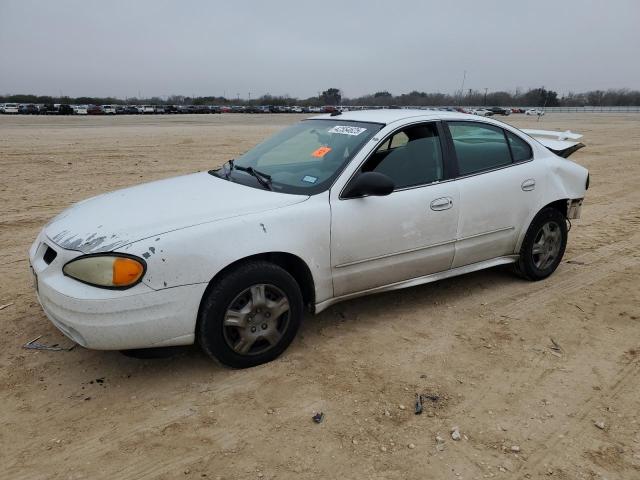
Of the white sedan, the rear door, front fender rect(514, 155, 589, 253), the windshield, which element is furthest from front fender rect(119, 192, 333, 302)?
front fender rect(514, 155, 589, 253)

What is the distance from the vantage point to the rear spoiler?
521cm

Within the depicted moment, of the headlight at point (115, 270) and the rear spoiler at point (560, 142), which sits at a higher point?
the rear spoiler at point (560, 142)

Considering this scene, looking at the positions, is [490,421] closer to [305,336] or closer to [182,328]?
[305,336]

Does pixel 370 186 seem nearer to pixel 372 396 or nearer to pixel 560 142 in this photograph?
pixel 372 396

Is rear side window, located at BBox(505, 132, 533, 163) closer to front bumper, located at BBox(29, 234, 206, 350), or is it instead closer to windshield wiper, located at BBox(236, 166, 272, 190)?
windshield wiper, located at BBox(236, 166, 272, 190)

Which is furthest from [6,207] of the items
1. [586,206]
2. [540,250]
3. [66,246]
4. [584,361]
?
[586,206]

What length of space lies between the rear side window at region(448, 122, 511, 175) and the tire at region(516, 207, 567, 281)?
0.67m

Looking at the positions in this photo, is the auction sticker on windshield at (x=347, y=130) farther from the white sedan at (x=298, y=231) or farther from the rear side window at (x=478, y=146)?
the rear side window at (x=478, y=146)

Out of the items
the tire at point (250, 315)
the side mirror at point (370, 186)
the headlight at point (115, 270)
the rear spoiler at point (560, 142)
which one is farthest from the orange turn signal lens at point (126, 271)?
the rear spoiler at point (560, 142)

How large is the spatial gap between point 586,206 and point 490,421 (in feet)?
21.1

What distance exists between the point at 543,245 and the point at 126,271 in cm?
370

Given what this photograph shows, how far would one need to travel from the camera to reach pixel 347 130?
161 inches

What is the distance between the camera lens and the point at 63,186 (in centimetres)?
926

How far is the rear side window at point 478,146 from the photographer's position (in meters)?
4.21
